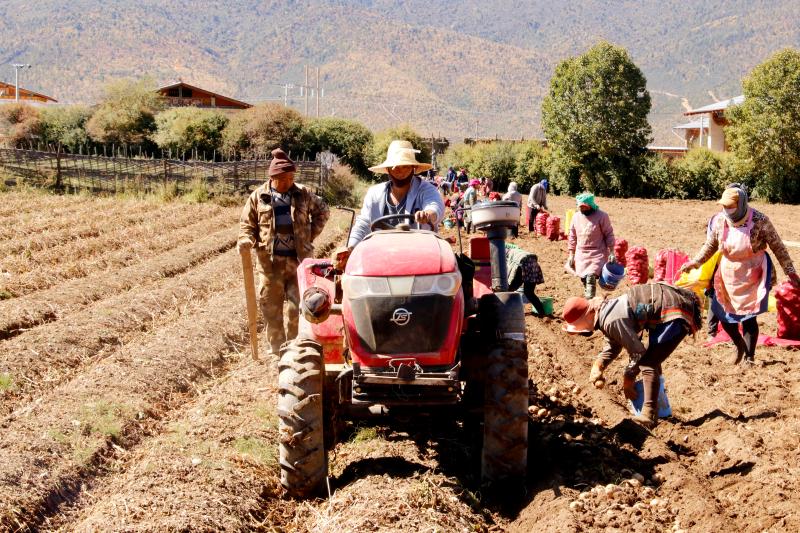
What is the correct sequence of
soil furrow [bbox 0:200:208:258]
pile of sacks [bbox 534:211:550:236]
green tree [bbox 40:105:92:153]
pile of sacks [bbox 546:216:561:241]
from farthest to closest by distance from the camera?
green tree [bbox 40:105:92:153], pile of sacks [bbox 534:211:550:236], pile of sacks [bbox 546:216:561:241], soil furrow [bbox 0:200:208:258]

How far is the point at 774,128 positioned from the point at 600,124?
920cm

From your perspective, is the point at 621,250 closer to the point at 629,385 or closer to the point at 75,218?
the point at 629,385

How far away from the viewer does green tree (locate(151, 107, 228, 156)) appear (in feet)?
109

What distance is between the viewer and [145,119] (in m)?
36.5

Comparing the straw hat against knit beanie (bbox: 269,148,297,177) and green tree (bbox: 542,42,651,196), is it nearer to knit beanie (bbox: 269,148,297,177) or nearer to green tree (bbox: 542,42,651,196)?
knit beanie (bbox: 269,148,297,177)

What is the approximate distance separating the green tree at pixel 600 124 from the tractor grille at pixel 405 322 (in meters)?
34.6

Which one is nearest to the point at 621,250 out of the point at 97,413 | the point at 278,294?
the point at 278,294

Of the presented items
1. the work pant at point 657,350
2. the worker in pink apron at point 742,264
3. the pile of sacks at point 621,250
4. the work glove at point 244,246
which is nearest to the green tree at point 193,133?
the pile of sacks at point 621,250

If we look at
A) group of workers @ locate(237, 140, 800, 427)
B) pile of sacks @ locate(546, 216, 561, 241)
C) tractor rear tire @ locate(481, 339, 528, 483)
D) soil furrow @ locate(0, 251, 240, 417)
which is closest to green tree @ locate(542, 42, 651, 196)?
pile of sacks @ locate(546, 216, 561, 241)

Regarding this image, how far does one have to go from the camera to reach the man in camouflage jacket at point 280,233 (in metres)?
7.20

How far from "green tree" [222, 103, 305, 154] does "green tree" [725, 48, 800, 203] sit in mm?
18160

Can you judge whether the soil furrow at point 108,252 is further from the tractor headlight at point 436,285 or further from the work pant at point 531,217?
the tractor headlight at point 436,285

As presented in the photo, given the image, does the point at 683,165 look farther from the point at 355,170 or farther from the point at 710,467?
the point at 710,467

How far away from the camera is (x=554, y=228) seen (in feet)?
57.5
